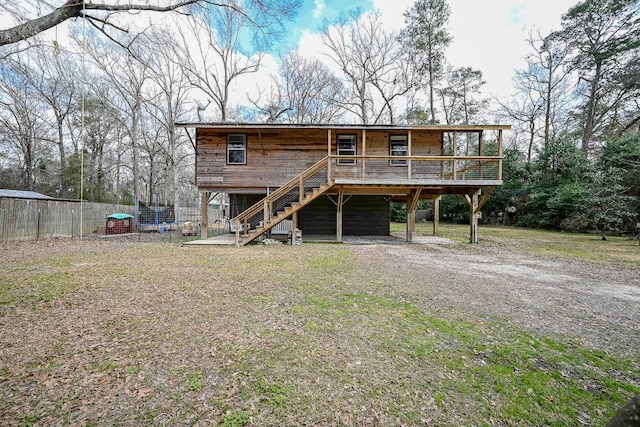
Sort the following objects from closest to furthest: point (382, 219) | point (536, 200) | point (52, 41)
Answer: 1. point (52, 41)
2. point (382, 219)
3. point (536, 200)

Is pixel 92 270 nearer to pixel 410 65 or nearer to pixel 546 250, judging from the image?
pixel 546 250

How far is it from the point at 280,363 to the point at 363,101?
85.4 ft

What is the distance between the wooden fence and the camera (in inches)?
447

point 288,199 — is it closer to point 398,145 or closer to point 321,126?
point 321,126

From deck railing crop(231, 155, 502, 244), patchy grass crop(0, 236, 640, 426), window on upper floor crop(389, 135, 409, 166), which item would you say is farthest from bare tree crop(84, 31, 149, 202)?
patchy grass crop(0, 236, 640, 426)

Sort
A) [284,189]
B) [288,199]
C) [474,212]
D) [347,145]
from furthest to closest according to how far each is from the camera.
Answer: [347,145] < [474,212] < [288,199] < [284,189]

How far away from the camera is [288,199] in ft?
38.0

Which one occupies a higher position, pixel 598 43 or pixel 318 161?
pixel 598 43

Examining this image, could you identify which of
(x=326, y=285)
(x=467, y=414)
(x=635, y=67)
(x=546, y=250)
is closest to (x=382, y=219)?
(x=546, y=250)

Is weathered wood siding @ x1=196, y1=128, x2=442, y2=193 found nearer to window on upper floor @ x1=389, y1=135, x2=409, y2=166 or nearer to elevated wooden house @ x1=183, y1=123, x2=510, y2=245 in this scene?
elevated wooden house @ x1=183, y1=123, x2=510, y2=245

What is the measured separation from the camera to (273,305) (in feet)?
14.4

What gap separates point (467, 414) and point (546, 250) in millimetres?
11322

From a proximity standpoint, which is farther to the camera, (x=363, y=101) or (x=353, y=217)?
(x=363, y=101)

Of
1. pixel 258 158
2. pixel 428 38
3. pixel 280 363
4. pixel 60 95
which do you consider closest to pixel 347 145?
pixel 258 158
